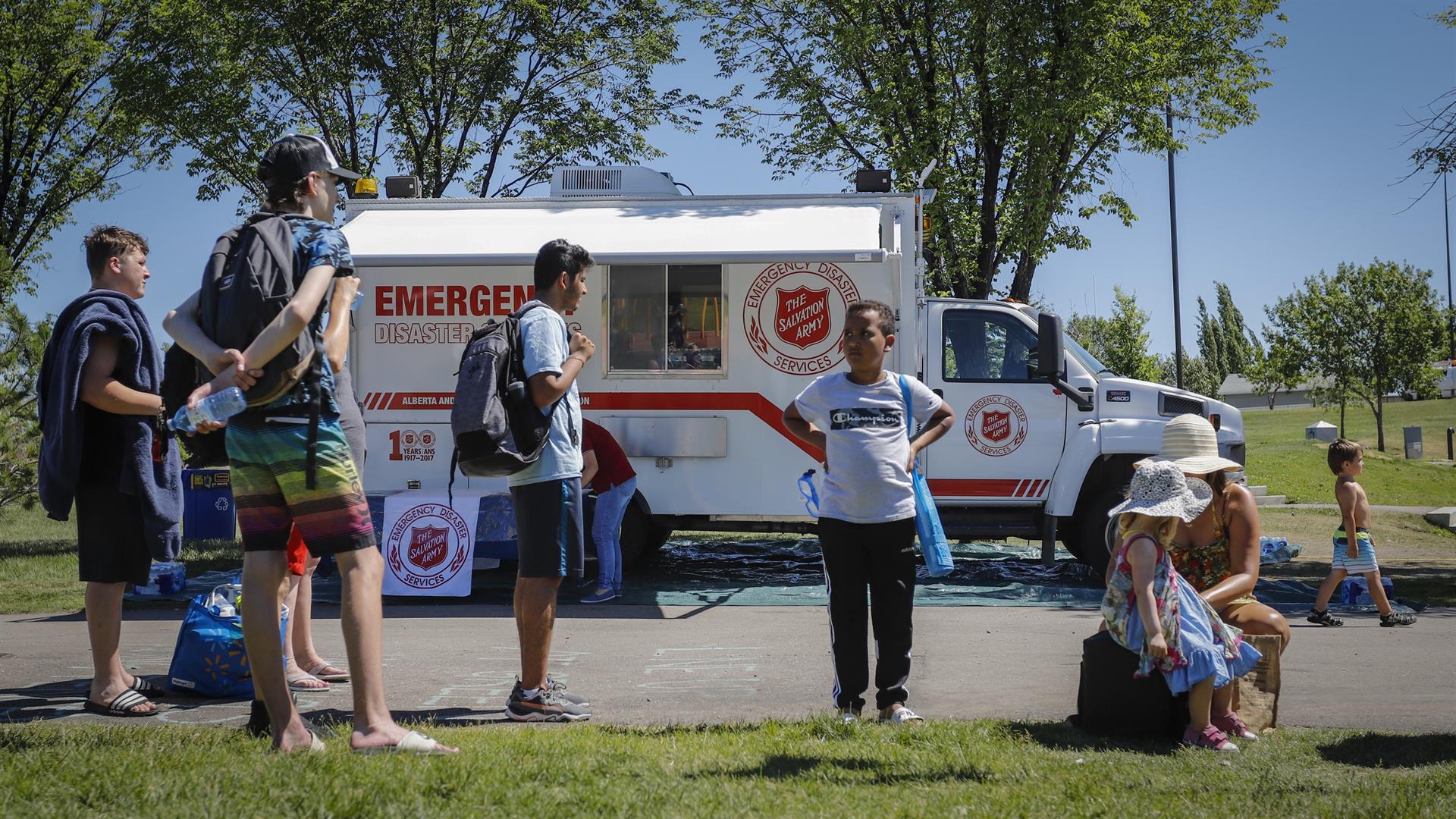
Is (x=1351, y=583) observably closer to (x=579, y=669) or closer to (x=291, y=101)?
(x=579, y=669)

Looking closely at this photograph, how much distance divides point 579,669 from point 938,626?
8.77 feet

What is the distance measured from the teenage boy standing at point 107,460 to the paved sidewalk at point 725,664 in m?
0.40

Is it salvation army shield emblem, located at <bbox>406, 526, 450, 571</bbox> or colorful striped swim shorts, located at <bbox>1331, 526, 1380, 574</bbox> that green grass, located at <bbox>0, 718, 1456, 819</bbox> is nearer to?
colorful striped swim shorts, located at <bbox>1331, 526, 1380, 574</bbox>

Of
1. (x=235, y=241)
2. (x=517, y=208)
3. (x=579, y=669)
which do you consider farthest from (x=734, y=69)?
(x=235, y=241)

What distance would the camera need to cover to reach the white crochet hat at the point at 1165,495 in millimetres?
4816

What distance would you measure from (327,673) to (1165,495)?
13.0 ft

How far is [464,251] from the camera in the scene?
385 inches

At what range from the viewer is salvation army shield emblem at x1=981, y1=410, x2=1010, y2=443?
10383 mm

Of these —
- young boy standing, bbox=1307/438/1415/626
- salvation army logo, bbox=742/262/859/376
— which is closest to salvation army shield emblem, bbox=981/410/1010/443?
salvation army logo, bbox=742/262/859/376

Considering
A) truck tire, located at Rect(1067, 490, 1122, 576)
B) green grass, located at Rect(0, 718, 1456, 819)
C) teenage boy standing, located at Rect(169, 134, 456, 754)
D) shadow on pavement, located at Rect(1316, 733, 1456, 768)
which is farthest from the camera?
truck tire, located at Rect(1067, 490, 1122, 576)

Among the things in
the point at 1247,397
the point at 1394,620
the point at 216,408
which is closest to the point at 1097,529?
the point at 1394,620

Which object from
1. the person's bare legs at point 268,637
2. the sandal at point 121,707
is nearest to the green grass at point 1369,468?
the sandal at point 121,707

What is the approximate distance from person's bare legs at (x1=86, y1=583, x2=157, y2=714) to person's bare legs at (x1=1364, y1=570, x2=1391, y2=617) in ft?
24.5

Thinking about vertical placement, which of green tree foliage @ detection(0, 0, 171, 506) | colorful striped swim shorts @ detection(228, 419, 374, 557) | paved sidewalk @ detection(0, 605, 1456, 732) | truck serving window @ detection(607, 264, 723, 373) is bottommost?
paved sidewalk @ detection(0, 605, 1456, 732)
